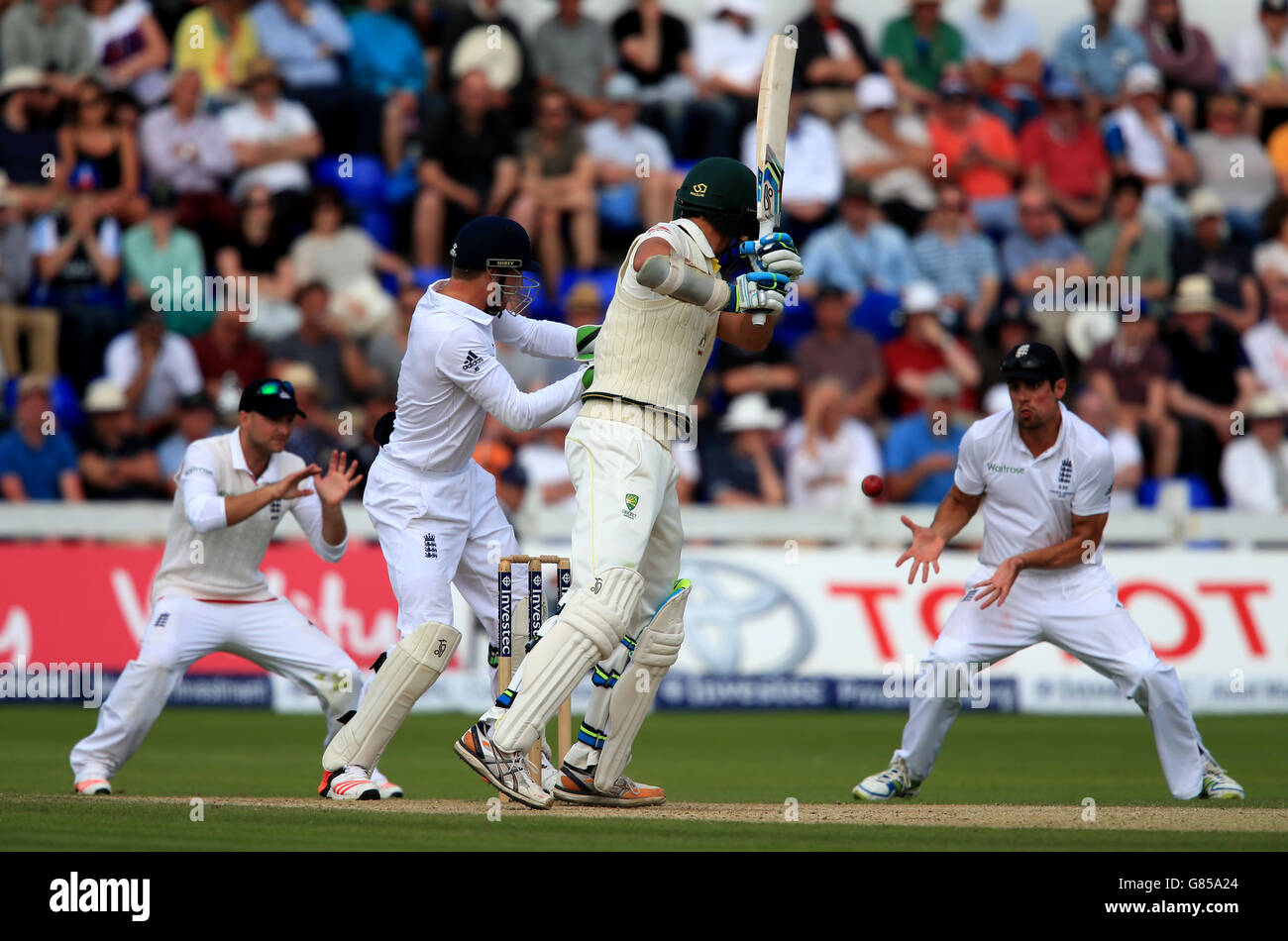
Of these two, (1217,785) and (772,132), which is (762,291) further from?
(1217,785)

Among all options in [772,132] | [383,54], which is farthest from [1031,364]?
[383,54]

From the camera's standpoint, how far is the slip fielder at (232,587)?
8734mm

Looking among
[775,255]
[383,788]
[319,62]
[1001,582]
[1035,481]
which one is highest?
[319,62]

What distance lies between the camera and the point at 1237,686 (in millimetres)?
14023

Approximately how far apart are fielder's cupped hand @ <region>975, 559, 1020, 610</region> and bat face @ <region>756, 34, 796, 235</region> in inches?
80.8

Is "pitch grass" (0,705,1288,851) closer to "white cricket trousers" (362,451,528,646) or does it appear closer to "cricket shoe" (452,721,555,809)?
A: "cricket shoe" (452,721,555,809)

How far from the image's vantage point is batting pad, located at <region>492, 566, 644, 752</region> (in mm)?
7371

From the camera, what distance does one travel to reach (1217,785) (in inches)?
345

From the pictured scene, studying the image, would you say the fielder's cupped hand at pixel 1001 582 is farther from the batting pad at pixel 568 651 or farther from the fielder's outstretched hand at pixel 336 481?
the fielder's outstretched hand at pixel 336 481

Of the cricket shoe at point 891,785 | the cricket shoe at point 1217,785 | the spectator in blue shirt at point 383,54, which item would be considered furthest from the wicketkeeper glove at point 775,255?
the spectator in blue shirt at point 383,54

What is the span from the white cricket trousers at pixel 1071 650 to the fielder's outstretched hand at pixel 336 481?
292 centimetres

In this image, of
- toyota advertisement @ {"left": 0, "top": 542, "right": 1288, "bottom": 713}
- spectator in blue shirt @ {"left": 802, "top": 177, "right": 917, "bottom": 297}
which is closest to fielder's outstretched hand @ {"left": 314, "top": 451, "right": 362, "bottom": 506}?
toyota advertisement @ {"left": 0, "top": 542, "right": 1288, "bottom": 713}

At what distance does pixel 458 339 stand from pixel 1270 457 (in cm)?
990
